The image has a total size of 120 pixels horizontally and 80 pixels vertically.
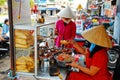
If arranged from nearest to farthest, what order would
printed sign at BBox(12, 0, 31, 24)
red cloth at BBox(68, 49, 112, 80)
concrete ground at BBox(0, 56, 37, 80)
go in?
red cloth at BBox(68, 49, 112, 80) < printed sign at BBox(12, 0, 31, 24) < concrete ground at BBox(0, 56, 37, 80)

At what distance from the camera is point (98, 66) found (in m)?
1.58

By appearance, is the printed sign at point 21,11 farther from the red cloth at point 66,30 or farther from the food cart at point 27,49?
the red cloth at point 66,30

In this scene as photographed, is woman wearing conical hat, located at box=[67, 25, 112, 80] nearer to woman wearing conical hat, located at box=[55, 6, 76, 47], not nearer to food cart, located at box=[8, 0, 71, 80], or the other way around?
food cart, located at box=[8, 0, 71, 80]

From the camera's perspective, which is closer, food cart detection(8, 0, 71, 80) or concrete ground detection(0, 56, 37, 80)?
food cart detection(8, 0, 71, 80)

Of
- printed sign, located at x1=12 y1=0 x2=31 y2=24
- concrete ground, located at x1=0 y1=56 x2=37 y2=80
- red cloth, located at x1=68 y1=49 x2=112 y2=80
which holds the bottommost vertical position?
concrete ground, located at x1=0 y1=56 x2=37 y2=80

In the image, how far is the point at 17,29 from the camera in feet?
5.91

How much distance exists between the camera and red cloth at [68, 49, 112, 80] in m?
1.59

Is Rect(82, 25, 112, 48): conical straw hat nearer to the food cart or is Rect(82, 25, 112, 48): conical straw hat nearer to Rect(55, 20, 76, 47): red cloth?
the food cart

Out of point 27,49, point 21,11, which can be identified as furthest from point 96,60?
point 21,11

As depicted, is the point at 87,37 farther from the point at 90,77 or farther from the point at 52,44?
the point at 52,44

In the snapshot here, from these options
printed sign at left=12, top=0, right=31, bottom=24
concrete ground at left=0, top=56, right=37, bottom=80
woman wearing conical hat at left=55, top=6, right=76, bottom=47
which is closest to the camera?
printed sign at left=12, top=0, right=31, bottom=24

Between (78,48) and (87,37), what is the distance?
436 millimetres

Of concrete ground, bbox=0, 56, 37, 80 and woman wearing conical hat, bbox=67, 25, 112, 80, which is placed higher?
woman wearing conical hat, bbox=67, 25, 112, 80

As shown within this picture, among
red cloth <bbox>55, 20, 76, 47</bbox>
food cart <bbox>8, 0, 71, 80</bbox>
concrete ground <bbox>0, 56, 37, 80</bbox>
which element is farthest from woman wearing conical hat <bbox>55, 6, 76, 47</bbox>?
food cart <bbox>8, 0, 71, 80</bbox>
